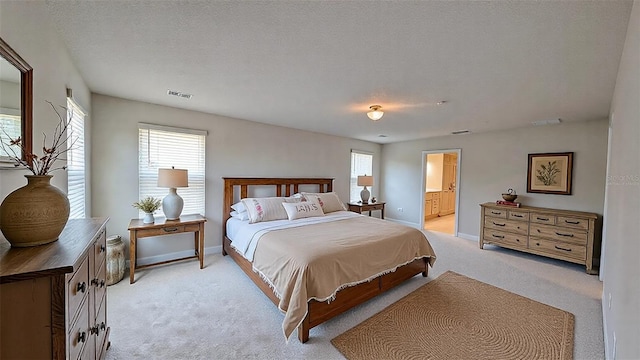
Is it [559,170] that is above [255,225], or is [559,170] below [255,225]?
above

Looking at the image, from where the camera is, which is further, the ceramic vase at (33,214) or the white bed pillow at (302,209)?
the white bed pillow at (302,209)

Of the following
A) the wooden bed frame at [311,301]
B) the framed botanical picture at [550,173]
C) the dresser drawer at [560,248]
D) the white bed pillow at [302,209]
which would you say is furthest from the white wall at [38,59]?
the framed botanical picture at [550,173]

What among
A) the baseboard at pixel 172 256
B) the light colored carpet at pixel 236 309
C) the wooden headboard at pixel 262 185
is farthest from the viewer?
the wooden headboard at pixel 262 185

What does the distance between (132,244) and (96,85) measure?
1873 millimetres

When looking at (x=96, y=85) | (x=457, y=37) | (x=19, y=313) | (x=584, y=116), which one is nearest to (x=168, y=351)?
(x=19, y=313)

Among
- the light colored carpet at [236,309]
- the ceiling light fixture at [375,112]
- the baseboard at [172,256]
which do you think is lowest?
the light colored carpet at [236,309]

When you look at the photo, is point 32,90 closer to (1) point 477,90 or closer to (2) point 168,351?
(2) point 168,351

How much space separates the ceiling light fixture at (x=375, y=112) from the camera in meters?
3.27

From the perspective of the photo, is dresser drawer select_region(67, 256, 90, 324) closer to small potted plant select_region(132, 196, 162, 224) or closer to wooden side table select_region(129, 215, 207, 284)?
wooden side table select_region(129, 215, 207, 284)

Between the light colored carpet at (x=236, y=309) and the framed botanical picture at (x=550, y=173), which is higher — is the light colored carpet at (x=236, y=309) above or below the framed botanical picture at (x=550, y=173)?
below

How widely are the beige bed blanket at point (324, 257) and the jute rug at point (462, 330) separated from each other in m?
0.41

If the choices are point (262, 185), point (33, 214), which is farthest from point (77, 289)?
point (262, 185)

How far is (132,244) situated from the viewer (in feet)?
9.70

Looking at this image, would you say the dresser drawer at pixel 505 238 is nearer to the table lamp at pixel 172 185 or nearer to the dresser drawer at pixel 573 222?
the dresser drawer at pixel 573 222
